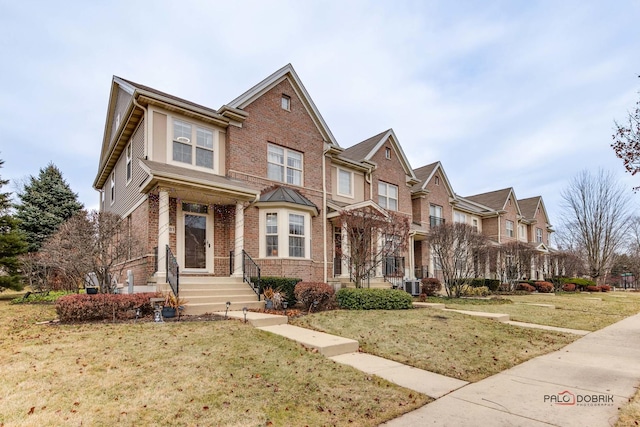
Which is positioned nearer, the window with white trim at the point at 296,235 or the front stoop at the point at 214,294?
the front stoop at the point at 214,294

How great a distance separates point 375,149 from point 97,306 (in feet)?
49.0

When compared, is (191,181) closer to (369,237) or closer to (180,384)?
(369,237)

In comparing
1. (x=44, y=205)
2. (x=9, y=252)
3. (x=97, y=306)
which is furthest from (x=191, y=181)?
(x=44, y=205)

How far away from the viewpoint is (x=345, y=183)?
1816 centimetres

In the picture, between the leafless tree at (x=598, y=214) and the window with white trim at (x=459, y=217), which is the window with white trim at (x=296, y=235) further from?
the leafless tree at (x=598, y=214)

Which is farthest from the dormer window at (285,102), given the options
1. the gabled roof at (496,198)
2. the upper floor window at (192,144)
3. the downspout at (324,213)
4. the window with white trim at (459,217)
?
the gabled roof at (496,198)

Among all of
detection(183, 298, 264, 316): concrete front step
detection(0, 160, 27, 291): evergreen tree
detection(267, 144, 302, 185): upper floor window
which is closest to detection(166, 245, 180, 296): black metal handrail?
detection(183, 298, 264, 316): concrete front step

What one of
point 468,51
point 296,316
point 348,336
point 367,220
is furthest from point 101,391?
point 468,51

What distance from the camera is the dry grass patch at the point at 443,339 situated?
5.78 m

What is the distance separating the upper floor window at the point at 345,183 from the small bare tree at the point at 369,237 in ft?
16.9

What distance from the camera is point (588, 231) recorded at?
1416 inches

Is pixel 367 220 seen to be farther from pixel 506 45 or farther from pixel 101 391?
pixel 101 391

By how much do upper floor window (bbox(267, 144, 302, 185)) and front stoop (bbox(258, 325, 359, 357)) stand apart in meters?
7.93

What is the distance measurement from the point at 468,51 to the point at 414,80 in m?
5.01
